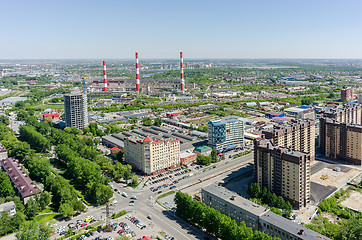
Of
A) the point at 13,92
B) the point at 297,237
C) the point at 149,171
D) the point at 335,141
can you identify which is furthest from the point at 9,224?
the point at 13,92

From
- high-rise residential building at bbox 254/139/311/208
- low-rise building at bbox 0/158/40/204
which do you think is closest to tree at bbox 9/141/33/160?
low-rise building at bbox 0/158/40/204

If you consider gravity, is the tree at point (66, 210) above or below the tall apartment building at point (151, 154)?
below

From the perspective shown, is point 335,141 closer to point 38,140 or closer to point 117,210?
point 117,210

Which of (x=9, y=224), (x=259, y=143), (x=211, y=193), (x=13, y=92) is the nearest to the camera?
(x=9, y=224)

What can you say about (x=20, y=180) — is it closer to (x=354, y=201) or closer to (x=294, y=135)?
(x=294, y=135)

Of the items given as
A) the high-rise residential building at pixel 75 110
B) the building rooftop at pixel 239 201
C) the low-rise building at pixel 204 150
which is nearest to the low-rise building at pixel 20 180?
the building rooftop at pixel 239 201

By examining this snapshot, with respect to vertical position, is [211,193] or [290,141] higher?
[290,141]

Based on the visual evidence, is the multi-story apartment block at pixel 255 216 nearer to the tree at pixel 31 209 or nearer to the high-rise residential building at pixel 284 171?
the high-rise residential building at pixel 284 171
